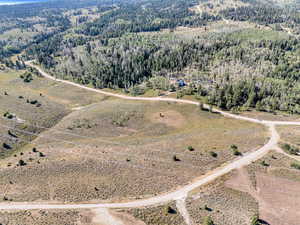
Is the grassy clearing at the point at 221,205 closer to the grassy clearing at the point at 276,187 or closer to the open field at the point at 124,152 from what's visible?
the grassy clearing at the point at 276,187

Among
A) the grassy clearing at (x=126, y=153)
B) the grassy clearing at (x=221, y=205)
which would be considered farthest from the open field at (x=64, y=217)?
the grassy clearing at (x=221, y=205)

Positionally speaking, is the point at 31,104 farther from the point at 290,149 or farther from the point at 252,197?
the point at 290,149

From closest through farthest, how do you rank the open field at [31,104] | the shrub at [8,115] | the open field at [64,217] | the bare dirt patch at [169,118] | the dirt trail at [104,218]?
the dirt trail at [104,218]
the open field at [64,217]
the open field at [31,104]
the bare dirt patch at [169,118]
the shrub at [8,115]

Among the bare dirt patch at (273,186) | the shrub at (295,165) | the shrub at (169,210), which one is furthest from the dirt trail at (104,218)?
the shrub at (295,165)

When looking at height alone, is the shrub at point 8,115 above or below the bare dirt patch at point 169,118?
above

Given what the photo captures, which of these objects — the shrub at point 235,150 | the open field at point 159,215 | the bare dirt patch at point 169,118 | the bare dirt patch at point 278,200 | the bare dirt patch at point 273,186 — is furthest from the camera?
the bare dirt patch at point 169,118

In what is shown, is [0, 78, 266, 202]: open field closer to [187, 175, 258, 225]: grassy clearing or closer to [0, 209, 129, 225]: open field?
[0, 209, 129, 225]: open field

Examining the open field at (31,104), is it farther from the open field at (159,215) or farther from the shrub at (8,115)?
the open field at (159,215)

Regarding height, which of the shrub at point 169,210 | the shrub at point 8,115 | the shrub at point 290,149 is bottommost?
the shrub at point 169,210

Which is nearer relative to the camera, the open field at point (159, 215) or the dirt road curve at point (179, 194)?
the open field at point (159, 215)
